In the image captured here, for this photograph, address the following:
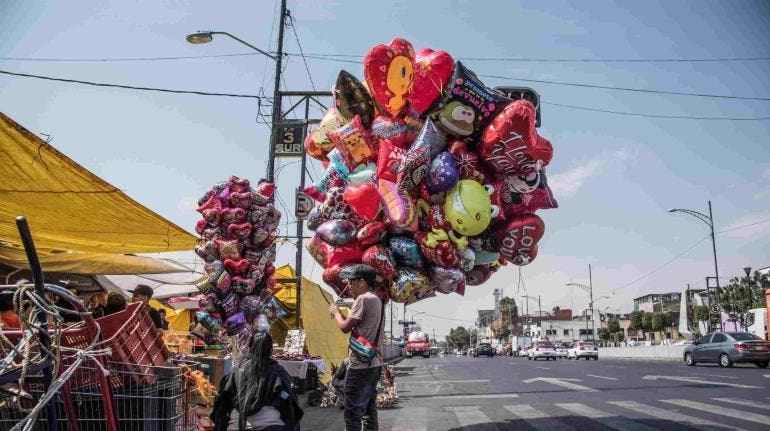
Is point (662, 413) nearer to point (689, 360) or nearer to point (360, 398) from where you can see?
point (360, 398)

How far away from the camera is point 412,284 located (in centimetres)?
588

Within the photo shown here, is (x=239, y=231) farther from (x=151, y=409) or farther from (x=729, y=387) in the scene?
(x=729, y=387)

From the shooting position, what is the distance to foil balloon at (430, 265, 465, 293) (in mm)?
5891

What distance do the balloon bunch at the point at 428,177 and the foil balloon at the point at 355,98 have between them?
0.01 meters

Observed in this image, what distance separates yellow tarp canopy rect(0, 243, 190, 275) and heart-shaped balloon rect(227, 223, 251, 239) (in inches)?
107

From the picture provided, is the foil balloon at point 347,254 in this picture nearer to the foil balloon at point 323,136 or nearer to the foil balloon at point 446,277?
the foil balloon at point 446,277

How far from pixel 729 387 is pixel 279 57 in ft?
44.1

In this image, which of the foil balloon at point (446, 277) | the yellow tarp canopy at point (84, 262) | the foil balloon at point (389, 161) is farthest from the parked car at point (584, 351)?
the foil balloon at point (389, 161)

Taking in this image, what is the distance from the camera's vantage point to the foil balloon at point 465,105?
576 cm

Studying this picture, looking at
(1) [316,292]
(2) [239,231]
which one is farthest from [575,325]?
(2) [239,231]

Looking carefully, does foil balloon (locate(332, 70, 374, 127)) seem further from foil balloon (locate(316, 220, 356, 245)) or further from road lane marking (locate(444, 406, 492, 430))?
road lane marking (locate(444, 406, 492, 430))

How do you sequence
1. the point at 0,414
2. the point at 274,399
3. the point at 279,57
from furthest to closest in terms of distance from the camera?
the point at 279,57 → the point at 274,399 → the point at 0,414

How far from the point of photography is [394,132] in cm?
595

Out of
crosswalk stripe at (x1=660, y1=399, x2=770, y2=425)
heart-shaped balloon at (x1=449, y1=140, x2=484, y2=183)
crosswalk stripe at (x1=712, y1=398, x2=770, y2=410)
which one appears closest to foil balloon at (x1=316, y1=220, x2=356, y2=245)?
heart-shaped balloon at (x1=449, y1=140, x2=484, y2=183)
